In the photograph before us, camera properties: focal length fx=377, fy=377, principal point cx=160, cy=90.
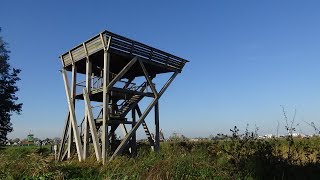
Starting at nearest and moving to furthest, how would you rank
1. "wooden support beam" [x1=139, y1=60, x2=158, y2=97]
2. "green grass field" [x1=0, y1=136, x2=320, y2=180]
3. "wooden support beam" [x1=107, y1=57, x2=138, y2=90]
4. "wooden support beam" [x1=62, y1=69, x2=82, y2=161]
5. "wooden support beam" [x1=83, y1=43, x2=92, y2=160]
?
"green grass field" [x1=0, y1=136, x2=320, y2=180] → "wooden support beam" [x1=107, y1=57, x2=138, y2=90] → "wooden support beam" [x1=83, y1=43, x2=92, y2=160] → "wooden support beam" [x1=139, y1=60, x2=158, y2=97] → "wooden support beam" [x1=62, y1=69, x2=82, y2=161]

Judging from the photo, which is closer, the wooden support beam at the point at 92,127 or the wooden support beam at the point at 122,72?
the wooden support beam at the point at 92,127

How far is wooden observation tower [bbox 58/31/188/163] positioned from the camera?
18156 mm

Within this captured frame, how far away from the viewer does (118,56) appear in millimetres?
19328

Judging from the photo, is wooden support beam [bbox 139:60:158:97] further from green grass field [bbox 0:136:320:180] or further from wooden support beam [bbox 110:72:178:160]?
green grass field [bbox 0:136:320:180]

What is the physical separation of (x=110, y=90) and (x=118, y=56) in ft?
6.75

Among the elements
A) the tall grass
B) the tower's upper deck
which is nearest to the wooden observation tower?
the tower's upper deck

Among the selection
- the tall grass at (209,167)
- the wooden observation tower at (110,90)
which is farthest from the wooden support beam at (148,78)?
the tall grass at (209,167)

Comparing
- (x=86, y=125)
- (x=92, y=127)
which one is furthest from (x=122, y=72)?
(x=86, y=125)

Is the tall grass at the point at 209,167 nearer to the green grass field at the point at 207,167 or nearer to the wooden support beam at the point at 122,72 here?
the green grass field at the point at 207,167

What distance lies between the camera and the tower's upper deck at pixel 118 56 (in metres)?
18.4

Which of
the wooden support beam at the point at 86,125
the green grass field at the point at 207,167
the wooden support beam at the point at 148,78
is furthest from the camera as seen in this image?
the wooden support beam at the point at 148,78

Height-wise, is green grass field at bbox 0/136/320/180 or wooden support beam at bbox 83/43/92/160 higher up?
wooden support beam at bbox 83/43/92/160

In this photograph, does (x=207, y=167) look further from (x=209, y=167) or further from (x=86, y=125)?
(x=86, y=125)

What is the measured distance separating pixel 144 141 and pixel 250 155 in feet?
53.5
